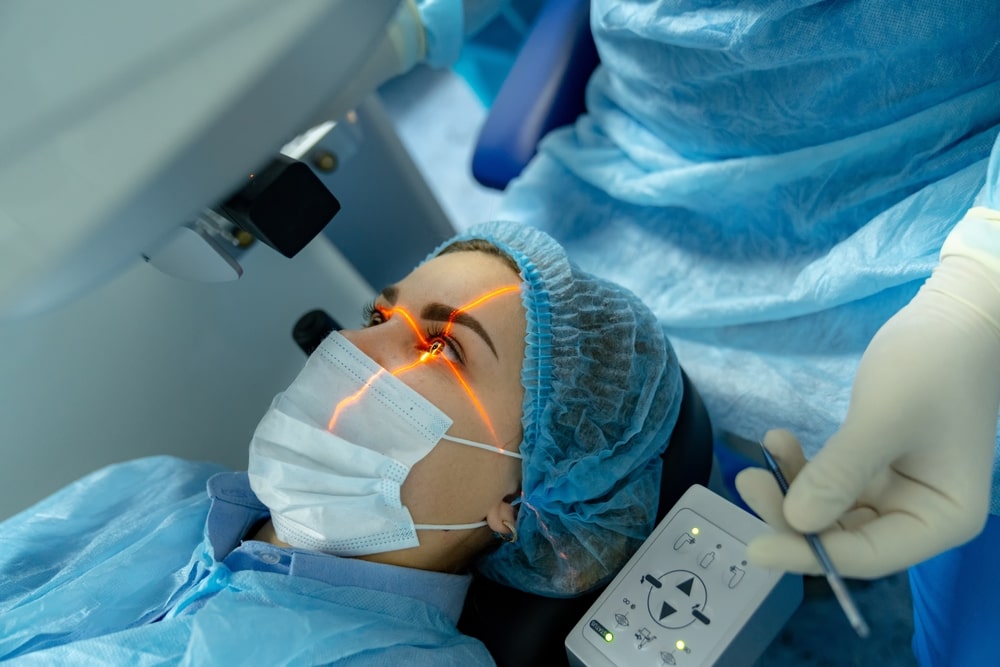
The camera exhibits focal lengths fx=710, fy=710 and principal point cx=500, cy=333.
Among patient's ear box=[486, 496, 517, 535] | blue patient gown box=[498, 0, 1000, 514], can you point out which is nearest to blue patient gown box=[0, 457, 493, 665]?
patient's ear box=[486, 496, 517, 535]

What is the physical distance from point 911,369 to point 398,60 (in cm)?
111

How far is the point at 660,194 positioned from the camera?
1324 millimetres

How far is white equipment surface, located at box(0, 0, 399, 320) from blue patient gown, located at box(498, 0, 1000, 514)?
2.51 feet

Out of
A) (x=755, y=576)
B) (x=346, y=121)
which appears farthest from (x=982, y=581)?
(x=346, y=121)

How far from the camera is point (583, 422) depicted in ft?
3.19

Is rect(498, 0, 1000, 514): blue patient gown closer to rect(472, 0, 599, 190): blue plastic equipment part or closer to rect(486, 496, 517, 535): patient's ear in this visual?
rect(472, 0, 599, 190): blue plastic equipment part

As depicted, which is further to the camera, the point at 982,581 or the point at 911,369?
the point at 982,581

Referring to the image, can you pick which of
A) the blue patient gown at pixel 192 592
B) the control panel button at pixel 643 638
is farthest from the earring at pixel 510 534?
the control panel button at pixel 643 638

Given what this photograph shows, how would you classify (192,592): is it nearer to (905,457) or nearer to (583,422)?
(583,422)

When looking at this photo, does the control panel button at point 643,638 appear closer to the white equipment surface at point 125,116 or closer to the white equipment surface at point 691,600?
the white equipment surface at point 691,600

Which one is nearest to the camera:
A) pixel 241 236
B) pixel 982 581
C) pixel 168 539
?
pixel 982 581

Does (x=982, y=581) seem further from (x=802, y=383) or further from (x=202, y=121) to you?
(x=202, y=121)

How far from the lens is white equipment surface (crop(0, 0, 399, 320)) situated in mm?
493

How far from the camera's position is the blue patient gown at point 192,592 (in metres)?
0.89
